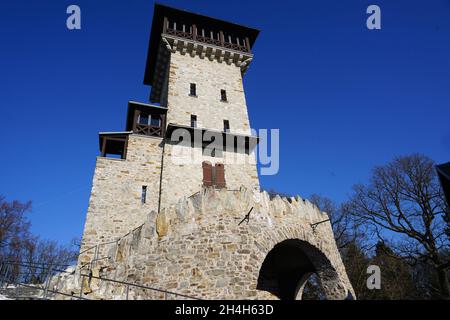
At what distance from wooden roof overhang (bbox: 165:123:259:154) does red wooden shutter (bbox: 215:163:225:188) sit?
125 cm

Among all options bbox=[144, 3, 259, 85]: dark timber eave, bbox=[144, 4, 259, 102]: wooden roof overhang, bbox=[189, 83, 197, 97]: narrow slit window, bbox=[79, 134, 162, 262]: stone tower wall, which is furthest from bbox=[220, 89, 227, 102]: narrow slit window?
bbox=[144, 3, 259, 85]: dark timber eave

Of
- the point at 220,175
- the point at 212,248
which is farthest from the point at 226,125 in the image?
the point at 212,248

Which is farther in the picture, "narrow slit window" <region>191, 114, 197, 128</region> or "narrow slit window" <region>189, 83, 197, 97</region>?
"narrow slit window" <region>189, 83, 197, 97</region>

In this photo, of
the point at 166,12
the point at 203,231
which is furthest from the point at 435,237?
the point at 166,12

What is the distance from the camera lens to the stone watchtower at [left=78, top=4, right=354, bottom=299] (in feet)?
30.6

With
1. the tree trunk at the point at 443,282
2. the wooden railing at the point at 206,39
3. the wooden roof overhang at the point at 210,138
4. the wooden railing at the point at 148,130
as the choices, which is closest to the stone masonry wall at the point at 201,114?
the wooden roof overhang at the point at 210,138

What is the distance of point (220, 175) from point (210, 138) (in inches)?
95.1

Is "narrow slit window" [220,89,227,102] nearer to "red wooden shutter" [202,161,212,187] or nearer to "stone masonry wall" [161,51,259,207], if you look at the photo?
"stone masonry wall" [161,51,259,207]

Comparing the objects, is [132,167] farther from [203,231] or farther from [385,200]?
[385,200]

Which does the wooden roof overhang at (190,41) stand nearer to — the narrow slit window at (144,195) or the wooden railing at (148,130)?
the wooden railing at (148,130)

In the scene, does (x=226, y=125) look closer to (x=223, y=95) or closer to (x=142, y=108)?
(x=223, y=95)

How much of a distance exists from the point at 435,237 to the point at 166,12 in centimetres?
2339

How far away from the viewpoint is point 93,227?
13508 mm
